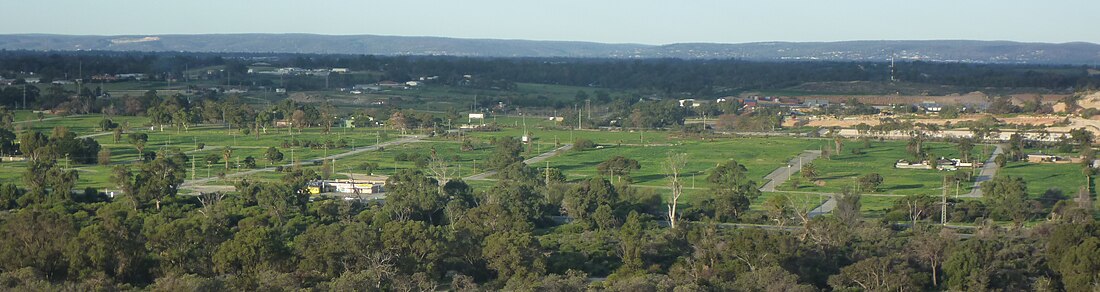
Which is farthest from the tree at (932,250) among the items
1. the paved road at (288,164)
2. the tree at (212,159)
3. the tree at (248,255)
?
the tree at (212,159)

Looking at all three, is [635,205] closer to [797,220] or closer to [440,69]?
[797,220]

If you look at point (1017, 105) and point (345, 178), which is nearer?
point (345, 178)

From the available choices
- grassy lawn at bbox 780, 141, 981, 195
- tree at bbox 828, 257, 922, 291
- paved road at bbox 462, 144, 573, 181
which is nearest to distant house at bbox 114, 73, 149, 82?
paved road at bbox 462, 144, 573, 181

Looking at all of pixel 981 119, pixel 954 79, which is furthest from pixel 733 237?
pixel 954 79

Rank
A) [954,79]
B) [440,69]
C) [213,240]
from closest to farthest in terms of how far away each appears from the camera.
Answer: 1. [213,240]
2. [954,79]
3. [440,69]

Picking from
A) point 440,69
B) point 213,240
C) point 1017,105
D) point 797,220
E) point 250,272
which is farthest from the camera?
point 440,69
